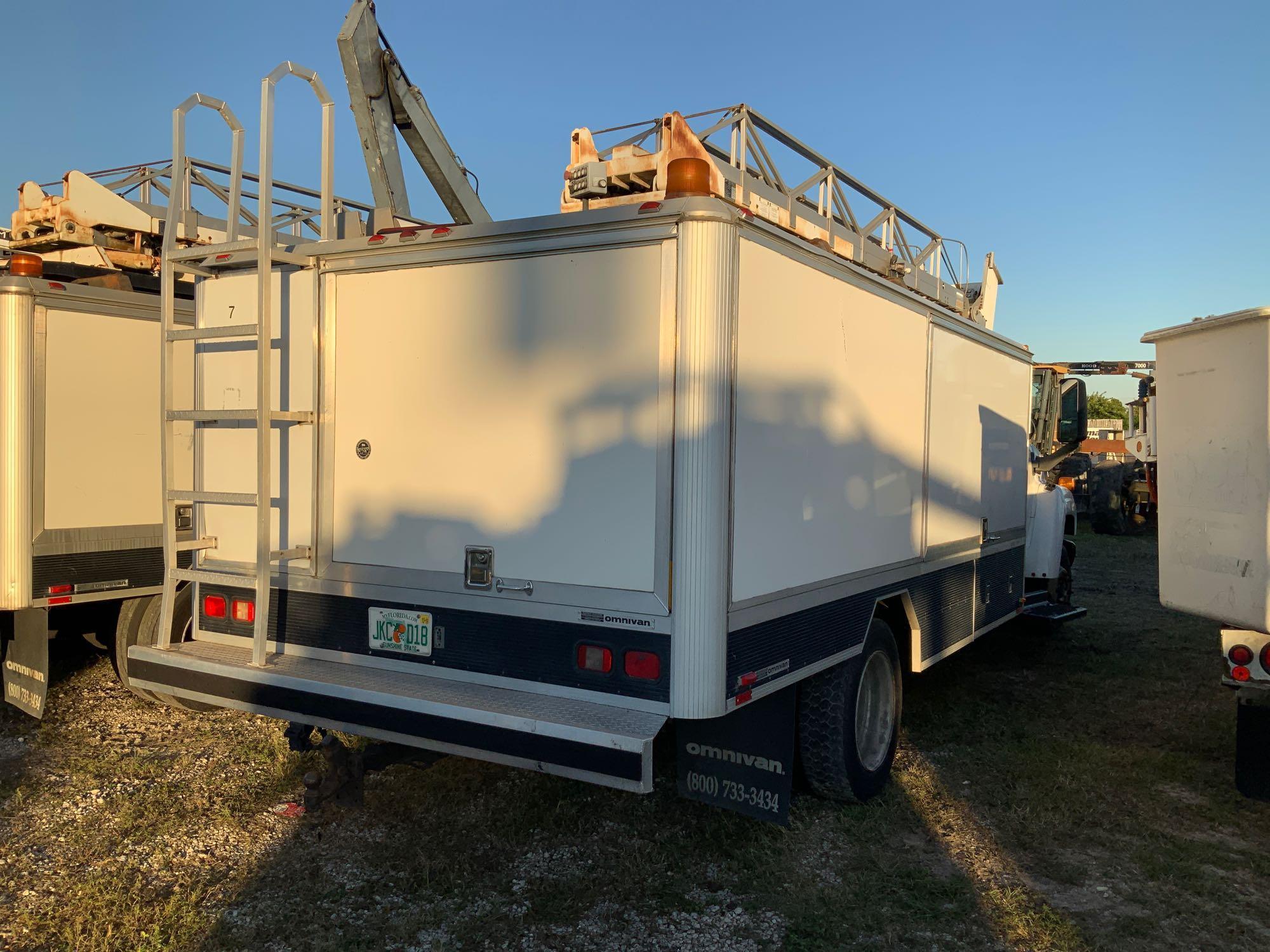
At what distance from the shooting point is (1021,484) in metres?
7.42

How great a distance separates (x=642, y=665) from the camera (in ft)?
11.4

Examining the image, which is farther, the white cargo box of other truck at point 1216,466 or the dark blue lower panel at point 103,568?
the dark blue lower panel at point 103,568

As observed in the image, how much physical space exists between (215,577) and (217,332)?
1.07m

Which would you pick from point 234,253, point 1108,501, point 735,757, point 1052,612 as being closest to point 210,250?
point 234,253

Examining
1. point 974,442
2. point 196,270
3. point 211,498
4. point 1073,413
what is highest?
point 196,270

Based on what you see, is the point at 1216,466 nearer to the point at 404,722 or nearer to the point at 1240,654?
the point at 1240,654

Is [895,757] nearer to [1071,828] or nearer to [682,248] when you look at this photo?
[1071,828]

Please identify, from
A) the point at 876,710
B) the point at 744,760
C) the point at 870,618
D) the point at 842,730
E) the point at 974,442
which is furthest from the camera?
the point at 974,442

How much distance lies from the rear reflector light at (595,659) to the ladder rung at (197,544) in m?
2.02

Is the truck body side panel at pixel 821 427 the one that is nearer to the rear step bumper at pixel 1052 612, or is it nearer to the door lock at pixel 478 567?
the door lock at pixel 478 567

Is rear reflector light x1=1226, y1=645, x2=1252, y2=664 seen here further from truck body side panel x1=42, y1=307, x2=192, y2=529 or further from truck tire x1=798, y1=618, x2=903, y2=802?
truck body side panel x1=42, y1=307, x2=192, y2=529

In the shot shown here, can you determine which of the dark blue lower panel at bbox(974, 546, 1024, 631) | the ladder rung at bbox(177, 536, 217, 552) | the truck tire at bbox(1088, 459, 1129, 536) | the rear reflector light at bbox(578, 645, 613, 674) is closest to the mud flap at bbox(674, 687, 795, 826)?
the rear reflector light at bbox(578, 645, 613, 674)

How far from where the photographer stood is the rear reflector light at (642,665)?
11.3ft

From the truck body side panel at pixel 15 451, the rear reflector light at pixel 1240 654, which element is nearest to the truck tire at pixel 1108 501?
the rear reflector light at pixel 1240 654
